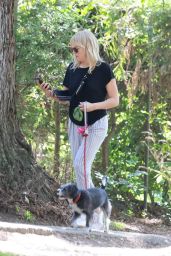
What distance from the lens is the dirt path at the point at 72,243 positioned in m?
5.49

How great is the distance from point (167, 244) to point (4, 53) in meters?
3.24

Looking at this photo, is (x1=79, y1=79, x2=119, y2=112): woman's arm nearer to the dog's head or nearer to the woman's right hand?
the woman's right hand

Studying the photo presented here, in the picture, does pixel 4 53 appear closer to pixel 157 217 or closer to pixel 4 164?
pixel 4 164

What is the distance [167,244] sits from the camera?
691cm

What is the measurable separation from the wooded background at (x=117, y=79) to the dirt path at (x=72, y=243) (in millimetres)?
2537

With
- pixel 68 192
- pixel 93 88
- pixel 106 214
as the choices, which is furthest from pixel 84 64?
pixel 106 214

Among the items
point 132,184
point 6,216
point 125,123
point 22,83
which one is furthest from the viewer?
point 125,123

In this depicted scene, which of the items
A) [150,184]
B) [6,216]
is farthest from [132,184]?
→ [6,216]

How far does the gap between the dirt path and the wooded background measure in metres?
2.54

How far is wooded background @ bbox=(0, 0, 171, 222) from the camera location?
10508mm

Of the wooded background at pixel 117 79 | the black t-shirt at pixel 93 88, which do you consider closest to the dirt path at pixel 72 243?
the black t-shirt at pixel 93 88

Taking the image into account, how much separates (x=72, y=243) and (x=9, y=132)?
2480 millimetres

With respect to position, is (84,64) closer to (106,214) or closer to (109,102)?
(109,102)

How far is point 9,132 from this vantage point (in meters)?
8.12
